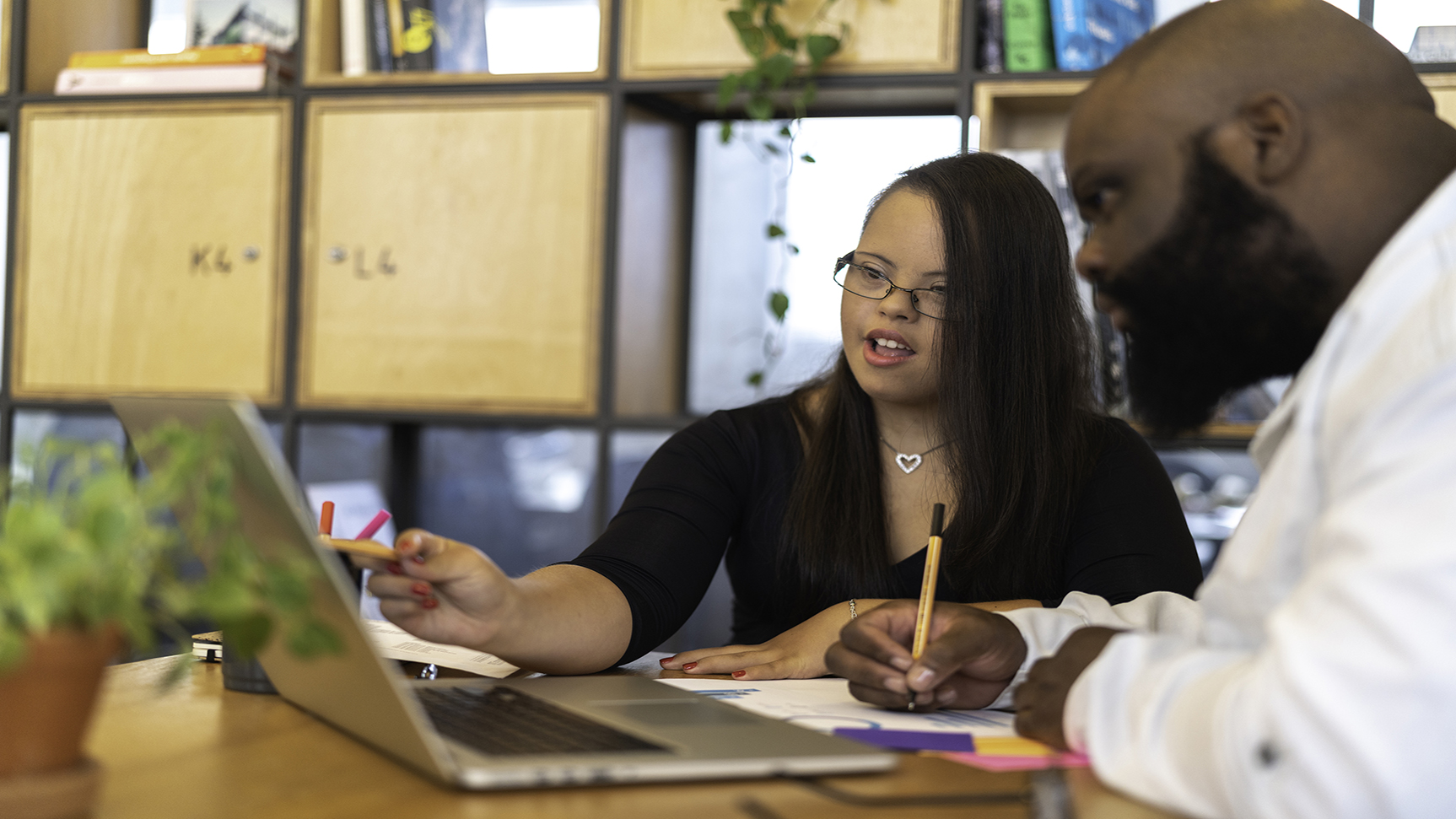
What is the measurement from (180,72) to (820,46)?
1.33 m

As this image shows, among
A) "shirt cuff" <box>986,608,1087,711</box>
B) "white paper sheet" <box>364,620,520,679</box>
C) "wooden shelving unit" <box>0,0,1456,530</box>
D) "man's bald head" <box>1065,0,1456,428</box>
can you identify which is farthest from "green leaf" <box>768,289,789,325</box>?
"man's bald head" <box>1065,0,1456,428</box>

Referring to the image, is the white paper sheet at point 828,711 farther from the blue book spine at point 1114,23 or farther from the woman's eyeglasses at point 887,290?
the blue book spine at point 1114,23

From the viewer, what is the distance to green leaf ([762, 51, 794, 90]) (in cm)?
219

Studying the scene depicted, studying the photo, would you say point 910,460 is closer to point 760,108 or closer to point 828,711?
point 828,711

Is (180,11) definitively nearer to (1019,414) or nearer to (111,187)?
(111,187)

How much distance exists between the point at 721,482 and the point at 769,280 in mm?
1119

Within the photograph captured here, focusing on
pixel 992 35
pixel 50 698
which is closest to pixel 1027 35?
pixel 992 35

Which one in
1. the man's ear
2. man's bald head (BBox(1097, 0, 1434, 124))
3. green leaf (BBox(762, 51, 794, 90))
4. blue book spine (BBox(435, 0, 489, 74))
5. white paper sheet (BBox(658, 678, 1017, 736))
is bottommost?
white paper sheet (BBox(658, 678, 1017, 736))

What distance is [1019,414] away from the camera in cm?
162

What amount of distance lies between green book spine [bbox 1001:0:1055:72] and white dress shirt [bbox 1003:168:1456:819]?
4.85ft

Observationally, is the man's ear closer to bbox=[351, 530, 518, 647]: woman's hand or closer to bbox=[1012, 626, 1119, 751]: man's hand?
bbox=[1012, 626, 1119, 751]: man's hand

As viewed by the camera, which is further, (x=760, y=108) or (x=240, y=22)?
(x=240, y=22)

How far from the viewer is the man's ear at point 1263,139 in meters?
0.86

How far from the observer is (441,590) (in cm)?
104
